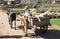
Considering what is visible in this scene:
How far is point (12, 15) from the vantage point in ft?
55.8

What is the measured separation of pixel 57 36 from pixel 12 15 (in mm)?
3554

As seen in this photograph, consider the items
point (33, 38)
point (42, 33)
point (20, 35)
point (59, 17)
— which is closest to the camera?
point (33, 38)

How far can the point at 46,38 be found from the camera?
14.2 meters

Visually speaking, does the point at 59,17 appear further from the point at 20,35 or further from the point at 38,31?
the point at 20,35

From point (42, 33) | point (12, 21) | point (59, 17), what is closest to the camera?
point (42, 33)

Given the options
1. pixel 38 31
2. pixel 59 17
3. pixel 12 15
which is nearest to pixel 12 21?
pixel 12 15

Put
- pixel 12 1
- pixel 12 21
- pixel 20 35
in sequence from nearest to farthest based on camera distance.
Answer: pixel 20 35
pixel 12 21
pixel 12 1

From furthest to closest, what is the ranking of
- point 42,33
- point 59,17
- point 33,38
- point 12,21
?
point 59,17 < point 12,21 < point 42,33 < point 33,38

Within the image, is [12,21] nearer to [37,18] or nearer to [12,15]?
[12,15]

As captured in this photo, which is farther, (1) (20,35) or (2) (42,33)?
(2) (42,33)

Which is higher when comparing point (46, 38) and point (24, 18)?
point (24, 18)

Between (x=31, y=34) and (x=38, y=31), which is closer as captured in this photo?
(x=31, y=34)

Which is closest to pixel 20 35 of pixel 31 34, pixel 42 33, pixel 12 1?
pixel 31 34

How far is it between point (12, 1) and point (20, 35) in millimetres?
51134
